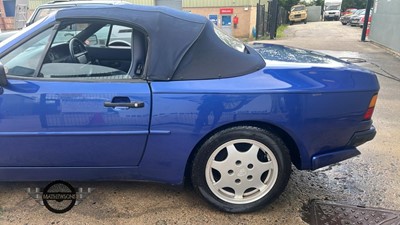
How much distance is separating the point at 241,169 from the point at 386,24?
1320 centimetres

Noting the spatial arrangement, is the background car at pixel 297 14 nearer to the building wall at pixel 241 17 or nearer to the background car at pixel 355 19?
the background car at pixel 355 19

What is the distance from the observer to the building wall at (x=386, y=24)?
11.8 meters

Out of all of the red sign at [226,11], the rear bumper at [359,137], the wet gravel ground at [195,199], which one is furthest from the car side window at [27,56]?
the red sign at [226,11]

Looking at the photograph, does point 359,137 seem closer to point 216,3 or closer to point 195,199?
point 195,199

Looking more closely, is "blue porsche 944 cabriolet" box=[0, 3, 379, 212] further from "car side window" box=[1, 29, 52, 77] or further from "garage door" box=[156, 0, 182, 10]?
"garage door" box=[156, 0, 182, 10]

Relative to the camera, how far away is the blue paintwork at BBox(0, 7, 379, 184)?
2.28m

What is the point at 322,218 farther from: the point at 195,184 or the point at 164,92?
the point at 164,92

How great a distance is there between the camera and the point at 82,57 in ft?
9.25

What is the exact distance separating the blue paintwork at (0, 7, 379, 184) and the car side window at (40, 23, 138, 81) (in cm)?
12

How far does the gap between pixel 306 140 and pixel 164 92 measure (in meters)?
1.10

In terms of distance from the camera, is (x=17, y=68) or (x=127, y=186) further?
(x=127, y=186)

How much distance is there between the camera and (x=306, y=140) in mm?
2467

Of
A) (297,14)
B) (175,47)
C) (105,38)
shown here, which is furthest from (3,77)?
(297,14)

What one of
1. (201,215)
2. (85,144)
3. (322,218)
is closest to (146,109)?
(85,144)
